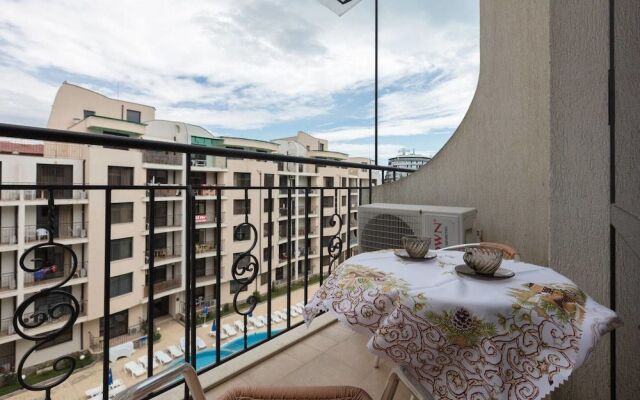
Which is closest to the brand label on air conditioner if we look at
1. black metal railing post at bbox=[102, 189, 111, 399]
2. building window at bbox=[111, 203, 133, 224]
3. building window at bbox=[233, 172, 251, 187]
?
black metal railing post at bbox=[102, 189, 111, 399]

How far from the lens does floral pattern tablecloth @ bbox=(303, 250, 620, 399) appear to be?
0.57 m

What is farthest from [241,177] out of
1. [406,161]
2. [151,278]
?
[151,278]

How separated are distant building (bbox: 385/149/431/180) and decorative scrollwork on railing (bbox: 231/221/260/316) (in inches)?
60.2

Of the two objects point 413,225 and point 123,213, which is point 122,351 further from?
point 413,225

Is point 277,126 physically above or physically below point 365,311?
above

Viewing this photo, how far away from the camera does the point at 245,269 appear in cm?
150

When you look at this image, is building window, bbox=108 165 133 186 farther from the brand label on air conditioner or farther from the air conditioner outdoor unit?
the brand label on air conditioner

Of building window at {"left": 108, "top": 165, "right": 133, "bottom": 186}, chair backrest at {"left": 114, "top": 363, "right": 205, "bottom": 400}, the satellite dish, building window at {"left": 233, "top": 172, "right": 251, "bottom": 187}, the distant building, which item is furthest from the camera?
building window at {"left": 233, "top": 172, "right": 251, "bottom": 187}

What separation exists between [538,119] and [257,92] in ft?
50.8

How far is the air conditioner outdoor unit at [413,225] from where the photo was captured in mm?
1792

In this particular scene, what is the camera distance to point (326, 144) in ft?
38.3

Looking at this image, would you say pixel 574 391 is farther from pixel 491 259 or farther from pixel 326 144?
pixel 326 144

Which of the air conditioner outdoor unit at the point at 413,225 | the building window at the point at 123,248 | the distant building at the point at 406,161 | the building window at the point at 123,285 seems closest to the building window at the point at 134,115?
the building window at the point at 123,248

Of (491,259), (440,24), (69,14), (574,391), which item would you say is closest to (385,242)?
(574,391)
